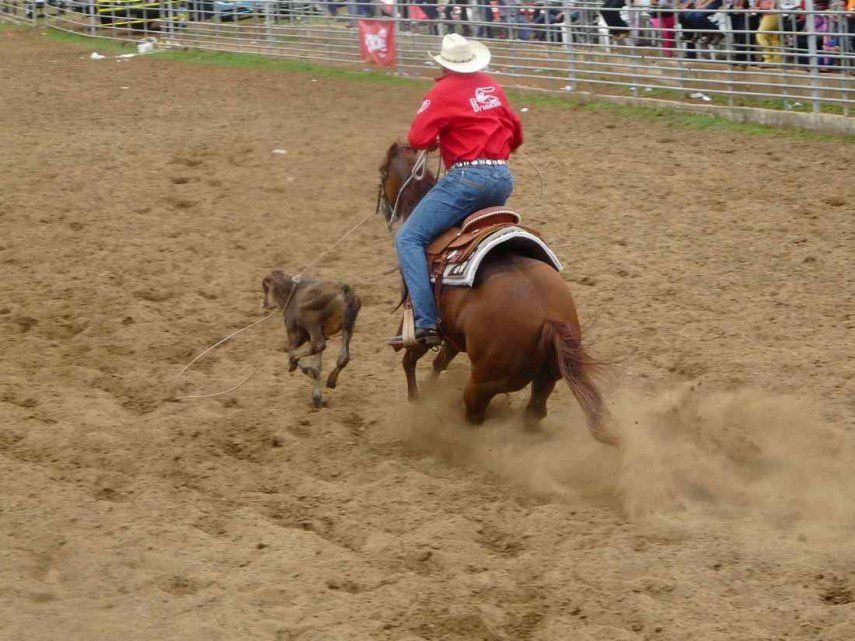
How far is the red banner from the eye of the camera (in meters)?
16.6

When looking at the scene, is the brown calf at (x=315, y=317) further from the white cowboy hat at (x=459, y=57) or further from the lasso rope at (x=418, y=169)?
the white cowboy hat at (x=459, y=57)

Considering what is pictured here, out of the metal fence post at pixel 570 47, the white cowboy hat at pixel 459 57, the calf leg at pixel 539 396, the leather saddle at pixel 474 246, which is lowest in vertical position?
the calf leg at pixel 539 396

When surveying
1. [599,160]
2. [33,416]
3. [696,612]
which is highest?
[599,160]

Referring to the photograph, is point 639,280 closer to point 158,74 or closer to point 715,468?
point 715,468

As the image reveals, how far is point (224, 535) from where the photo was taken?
5.09m

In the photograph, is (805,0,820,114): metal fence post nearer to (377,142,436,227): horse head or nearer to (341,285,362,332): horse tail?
(377,142,436,227): horse head

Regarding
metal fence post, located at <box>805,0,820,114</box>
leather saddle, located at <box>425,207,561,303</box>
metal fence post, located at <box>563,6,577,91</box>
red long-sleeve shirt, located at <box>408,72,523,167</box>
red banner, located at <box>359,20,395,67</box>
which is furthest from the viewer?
red banner, located at <box>359,20,395,67</box>

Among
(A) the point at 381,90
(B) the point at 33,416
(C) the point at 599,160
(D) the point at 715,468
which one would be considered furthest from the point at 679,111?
(B) the point at 33,416

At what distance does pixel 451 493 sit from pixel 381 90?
1070 centimetres

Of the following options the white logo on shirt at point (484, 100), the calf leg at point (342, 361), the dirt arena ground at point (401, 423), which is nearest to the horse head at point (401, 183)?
the white logo on shirt at point (484, 100)

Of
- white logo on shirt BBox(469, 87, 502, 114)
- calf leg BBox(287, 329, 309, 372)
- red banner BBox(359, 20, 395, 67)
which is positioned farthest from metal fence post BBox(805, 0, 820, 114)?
calf leg BBox(287, 329, 309, 372)

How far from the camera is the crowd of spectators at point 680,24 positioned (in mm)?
12305

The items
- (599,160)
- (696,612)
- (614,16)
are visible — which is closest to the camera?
(696,612)

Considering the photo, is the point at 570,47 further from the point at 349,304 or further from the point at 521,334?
the point at 521,334
